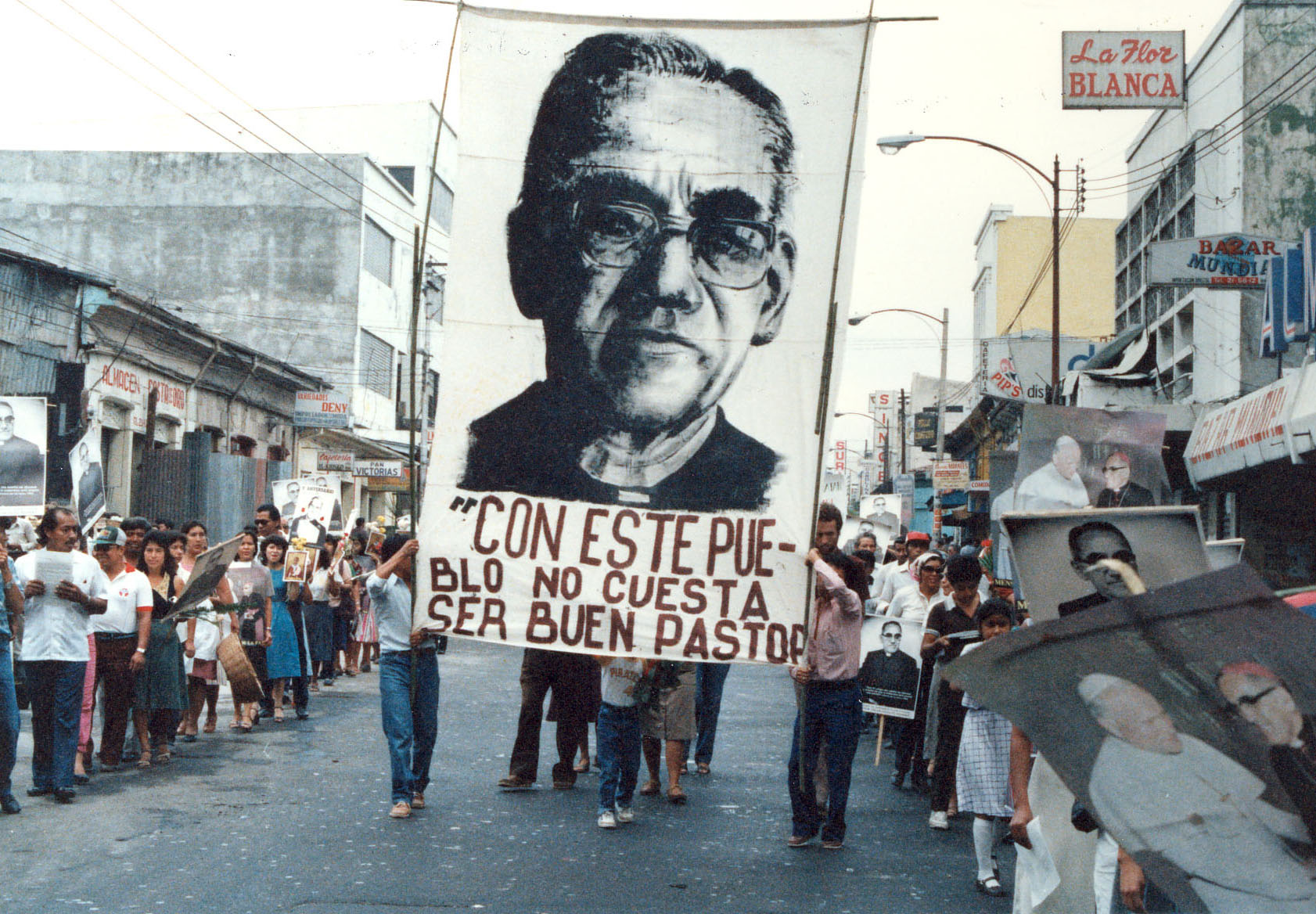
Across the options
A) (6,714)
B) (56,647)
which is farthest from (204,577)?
(6,714)

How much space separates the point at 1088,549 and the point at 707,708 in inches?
249

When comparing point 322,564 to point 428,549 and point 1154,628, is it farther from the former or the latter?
point 1154,628

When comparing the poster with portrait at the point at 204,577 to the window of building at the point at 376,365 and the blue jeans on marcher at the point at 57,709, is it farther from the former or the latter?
the window of building at the point at 376,365

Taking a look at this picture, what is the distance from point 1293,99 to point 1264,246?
6.83 metres

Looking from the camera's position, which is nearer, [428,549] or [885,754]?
[428,549]

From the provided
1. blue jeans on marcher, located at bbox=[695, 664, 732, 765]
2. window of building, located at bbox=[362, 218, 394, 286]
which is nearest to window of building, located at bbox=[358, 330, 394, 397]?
window of building, located at bbox=[362, 218, 394, 286]

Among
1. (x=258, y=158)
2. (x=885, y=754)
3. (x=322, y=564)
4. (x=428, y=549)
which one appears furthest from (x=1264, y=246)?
(x=258, y=158)

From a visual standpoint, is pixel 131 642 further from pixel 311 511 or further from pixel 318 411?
pixel 318 411

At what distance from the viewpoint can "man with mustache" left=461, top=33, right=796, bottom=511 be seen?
7.50 meters

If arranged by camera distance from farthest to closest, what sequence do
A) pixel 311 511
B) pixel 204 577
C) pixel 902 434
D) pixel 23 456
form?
pixel 902 434 < pixel 311 511 < pixel 23 456 < pixel 204 577

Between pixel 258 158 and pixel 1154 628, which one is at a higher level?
pixel 258 158

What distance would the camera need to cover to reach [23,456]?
15.2 m

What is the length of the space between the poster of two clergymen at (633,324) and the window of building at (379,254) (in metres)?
37.9

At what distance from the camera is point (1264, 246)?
18.8 m
